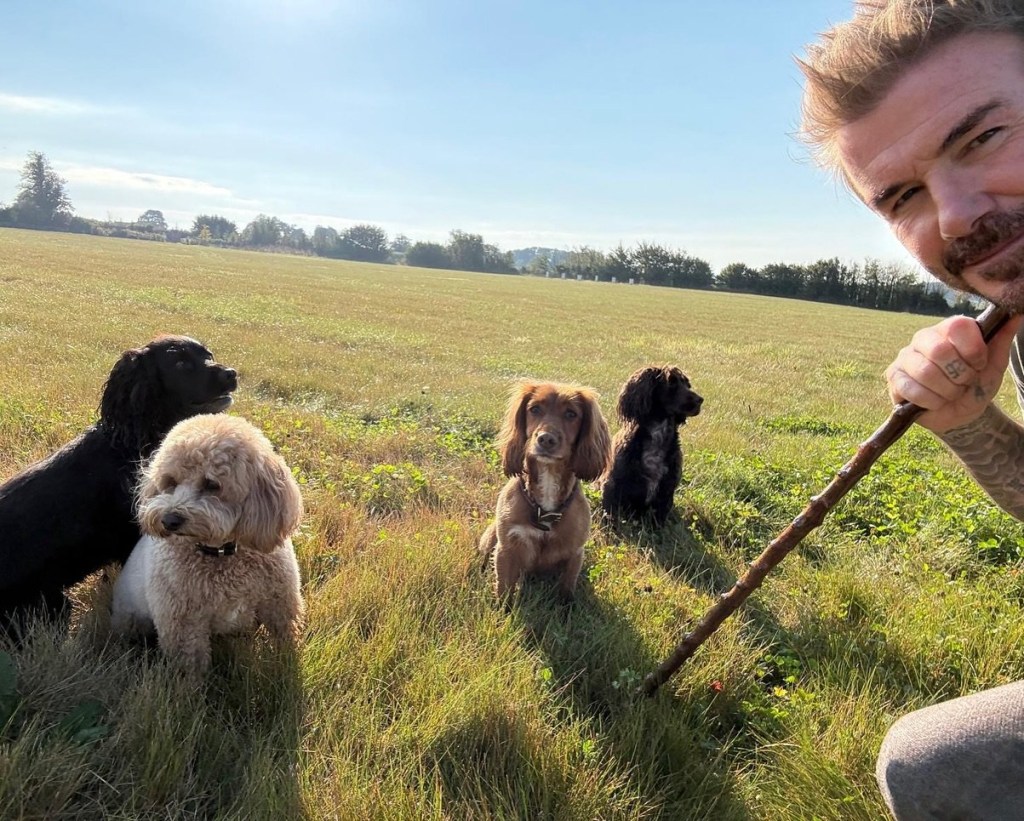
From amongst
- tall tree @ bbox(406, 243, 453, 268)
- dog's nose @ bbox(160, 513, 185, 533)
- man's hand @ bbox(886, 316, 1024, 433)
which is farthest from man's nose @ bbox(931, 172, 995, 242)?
tall tree @ bbox(406, 243, 453, 268)

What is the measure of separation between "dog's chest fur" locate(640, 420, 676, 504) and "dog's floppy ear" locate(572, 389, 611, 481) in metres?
1.14

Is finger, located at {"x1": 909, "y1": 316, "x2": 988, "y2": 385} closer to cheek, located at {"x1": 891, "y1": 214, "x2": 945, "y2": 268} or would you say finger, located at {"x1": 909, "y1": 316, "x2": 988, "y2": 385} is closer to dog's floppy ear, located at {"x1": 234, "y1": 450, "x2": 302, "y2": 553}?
cheek, located at {"x1": 891, "y1": 214, "x2": 945, "y2": 268}

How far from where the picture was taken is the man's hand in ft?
6.48

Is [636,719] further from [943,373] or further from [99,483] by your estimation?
[99,483]

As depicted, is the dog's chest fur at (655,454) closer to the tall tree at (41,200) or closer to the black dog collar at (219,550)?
the black dog collar at (219,550)

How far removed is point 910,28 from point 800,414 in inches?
357

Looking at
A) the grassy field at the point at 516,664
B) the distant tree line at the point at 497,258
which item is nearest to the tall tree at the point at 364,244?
the distant tree line at the point at 497,258

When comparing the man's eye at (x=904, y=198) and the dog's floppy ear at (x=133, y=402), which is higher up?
the man's eye at (x=904, y=198)

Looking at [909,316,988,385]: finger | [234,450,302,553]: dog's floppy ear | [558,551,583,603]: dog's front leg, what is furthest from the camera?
[558,551,583,603]: dog's front leg

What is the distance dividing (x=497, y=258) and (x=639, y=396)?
12614 centimetres

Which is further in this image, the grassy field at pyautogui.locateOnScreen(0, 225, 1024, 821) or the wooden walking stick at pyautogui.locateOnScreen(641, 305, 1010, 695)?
the grassy field at pyautogui.locateOnScreen(0, 225, 1024, 821)

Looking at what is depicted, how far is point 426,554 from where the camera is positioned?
155 inches

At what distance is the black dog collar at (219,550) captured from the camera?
10.5ft

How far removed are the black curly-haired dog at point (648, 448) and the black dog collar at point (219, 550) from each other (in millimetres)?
3128
